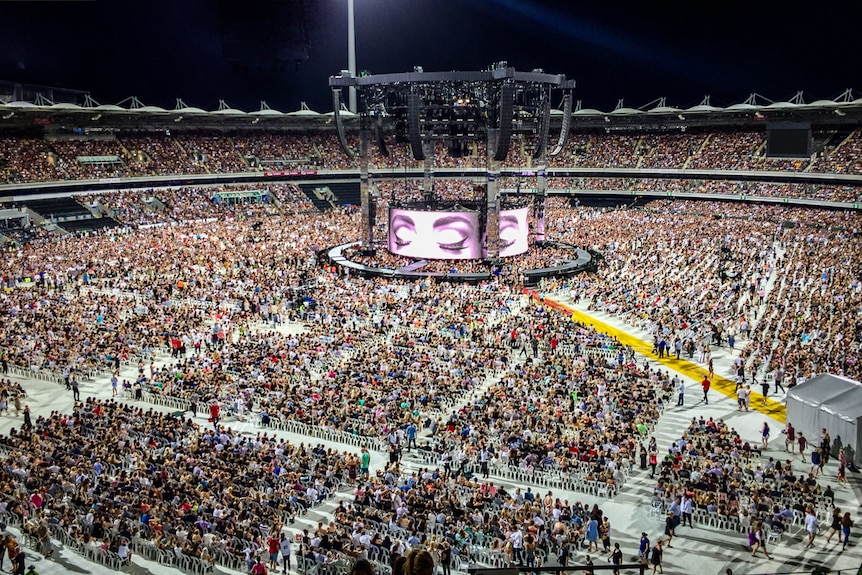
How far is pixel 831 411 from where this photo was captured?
68.4 ft

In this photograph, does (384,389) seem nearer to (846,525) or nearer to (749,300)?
(846,525)

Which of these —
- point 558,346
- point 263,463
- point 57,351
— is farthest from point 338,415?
point 57,351

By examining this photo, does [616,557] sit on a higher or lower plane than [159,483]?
lower

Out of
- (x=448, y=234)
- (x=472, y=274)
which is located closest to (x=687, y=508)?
(x=472, y=274)

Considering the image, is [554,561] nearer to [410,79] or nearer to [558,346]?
[558,346]

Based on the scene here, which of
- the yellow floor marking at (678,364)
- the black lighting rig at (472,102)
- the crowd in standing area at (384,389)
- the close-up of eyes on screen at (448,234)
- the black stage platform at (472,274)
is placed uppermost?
the black lighting rig at (472,102)

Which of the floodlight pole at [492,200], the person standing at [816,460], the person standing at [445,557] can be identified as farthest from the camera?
the floodlight pole at [492,200]

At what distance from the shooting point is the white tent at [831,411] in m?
20.3

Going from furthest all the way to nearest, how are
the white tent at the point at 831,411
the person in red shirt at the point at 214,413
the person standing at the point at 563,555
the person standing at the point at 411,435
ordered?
the person in red shirt at the point at 214,413 → the person standing at the point at 411,435 → the white tent at the point at 831,411 → the person standing at the point at 563,555

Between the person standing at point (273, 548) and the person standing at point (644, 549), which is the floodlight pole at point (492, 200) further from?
the person standing at point (273, 548)

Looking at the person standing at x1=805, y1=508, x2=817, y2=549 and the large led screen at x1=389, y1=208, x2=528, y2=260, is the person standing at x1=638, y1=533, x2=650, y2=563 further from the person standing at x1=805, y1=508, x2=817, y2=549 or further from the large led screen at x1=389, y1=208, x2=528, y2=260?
the large led screen at x1=389, y1=208, x2=528, y2=260

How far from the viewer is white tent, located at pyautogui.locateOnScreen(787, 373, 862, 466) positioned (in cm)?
2030

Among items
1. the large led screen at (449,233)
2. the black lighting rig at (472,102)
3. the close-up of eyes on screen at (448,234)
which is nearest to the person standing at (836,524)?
the black lighting rig at (472,102)

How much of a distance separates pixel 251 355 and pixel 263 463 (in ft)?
33.4
